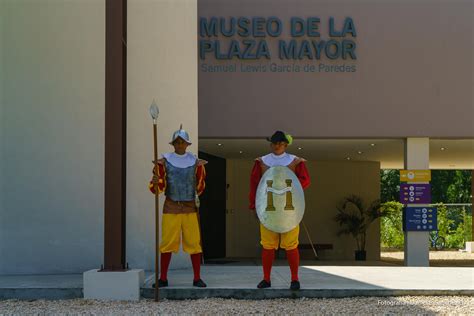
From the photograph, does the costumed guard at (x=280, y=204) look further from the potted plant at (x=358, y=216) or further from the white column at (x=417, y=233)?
the potted plant at (x=358, y=216)

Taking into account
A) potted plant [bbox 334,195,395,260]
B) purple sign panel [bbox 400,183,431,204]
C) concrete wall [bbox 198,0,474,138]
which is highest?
concrete wall [bbox 198,0,474,138]

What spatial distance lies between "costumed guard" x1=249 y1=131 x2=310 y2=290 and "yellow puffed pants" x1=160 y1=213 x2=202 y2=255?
616 mm

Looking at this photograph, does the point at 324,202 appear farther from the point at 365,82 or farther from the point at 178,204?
the point at 178,204

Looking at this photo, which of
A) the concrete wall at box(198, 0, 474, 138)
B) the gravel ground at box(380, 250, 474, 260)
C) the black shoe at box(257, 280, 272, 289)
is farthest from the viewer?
the gravel ground at box(380, 250, 474, 260)

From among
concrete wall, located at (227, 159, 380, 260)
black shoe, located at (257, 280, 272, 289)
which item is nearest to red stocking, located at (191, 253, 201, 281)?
black shoe, located at (257, 280, 272, 289)

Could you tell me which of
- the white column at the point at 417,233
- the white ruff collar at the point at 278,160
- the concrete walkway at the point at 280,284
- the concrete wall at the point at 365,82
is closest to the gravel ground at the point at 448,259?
the white column at the point at 417,233

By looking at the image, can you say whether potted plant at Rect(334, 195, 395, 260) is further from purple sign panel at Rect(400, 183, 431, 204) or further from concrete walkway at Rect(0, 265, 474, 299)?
concrete walkway at Rect(0, 265, 474, 299)

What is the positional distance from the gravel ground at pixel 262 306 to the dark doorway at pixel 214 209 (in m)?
9.28

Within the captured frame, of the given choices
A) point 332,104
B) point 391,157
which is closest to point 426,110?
point 332,104

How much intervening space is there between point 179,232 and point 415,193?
22.2 feet

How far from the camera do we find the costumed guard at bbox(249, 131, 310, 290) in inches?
256

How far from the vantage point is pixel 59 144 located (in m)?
8.45

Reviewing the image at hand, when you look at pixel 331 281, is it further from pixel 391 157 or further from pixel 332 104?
pixel 391 157

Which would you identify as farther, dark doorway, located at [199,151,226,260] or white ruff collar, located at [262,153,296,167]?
dark doorway, located at [199,151,226,260]
